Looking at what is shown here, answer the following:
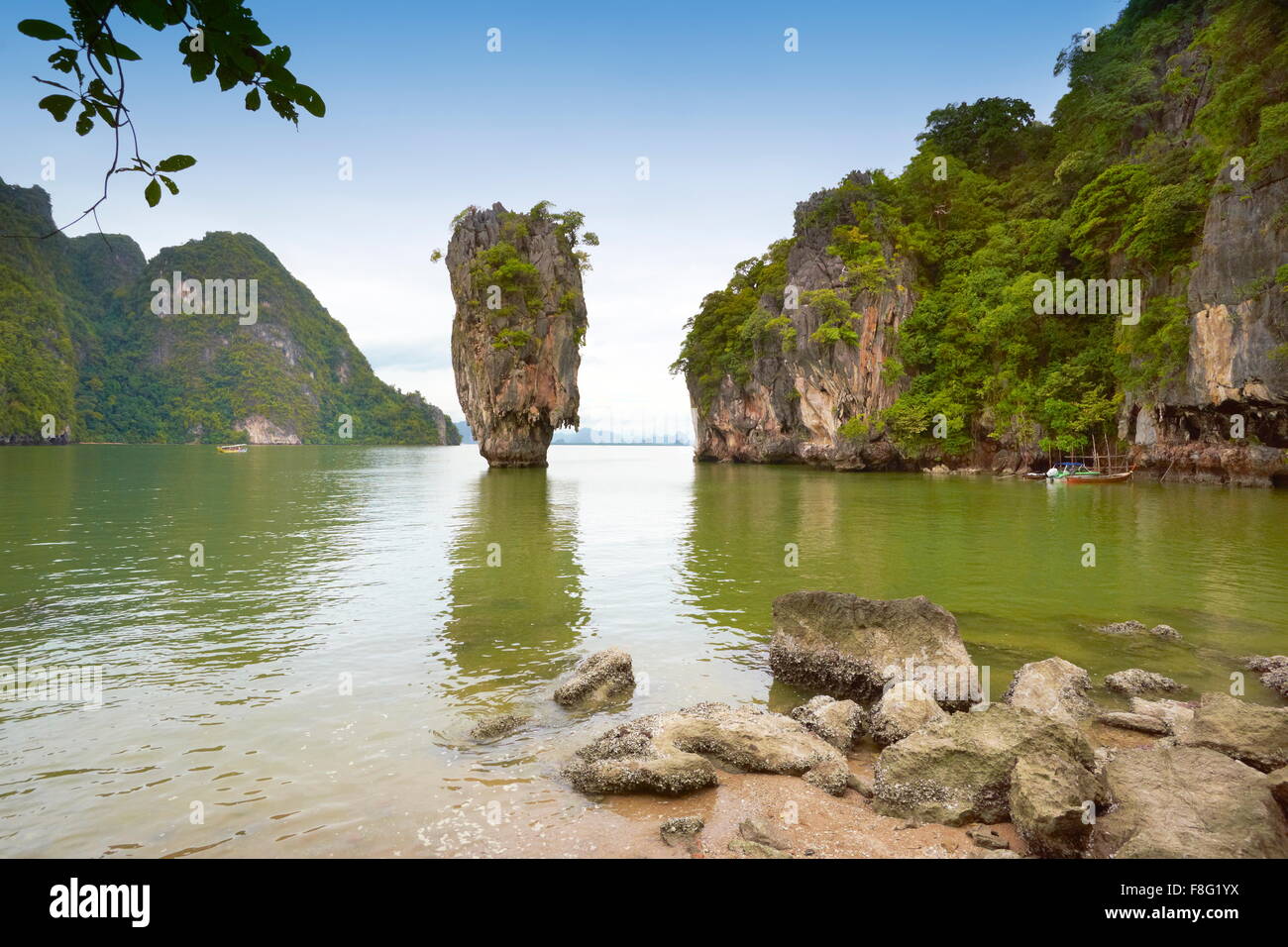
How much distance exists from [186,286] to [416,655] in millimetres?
205447

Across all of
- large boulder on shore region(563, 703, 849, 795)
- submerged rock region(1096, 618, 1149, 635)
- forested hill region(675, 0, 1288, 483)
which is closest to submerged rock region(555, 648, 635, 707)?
large boulder on shore region(563, 703, 849, 795)

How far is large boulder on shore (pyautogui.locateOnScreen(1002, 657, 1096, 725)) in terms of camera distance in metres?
6.97

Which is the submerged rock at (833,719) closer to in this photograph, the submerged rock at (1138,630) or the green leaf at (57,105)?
the submerged rock at (1138,630)

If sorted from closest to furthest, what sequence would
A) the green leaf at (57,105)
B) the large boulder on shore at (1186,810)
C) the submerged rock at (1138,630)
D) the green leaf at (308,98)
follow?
the green leaf at (57,105) < the green leaf at (308,98) < the large boulder on shore at (1186,810) < the submerged rock at (1138,630)

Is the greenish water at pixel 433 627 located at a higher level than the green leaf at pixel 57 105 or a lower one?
lower

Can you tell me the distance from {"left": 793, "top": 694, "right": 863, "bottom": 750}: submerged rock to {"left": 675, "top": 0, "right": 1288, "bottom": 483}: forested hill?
30.5 m

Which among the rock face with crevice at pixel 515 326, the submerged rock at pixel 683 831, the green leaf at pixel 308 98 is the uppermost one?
the rock face with crevice at pixel 515 326

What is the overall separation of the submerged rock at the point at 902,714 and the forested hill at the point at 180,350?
133m

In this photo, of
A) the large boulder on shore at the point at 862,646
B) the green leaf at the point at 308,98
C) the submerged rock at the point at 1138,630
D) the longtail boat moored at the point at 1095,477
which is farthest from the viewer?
the longtail boat moored at the point at 1095,477

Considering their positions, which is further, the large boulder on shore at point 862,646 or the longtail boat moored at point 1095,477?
the longtail boat moored at point 1095,477

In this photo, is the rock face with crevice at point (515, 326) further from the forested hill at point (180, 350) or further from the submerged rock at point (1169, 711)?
the forested hill at point (180, 350)

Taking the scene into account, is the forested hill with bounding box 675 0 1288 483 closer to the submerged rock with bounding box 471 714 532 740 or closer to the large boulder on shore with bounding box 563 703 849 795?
the large boulder on shore with bounding box 563 703 849 795

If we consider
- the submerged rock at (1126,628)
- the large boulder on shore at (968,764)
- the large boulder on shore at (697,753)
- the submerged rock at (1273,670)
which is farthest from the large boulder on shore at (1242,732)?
the submerged rock at (1126,628)

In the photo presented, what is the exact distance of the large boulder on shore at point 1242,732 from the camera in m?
5.44
